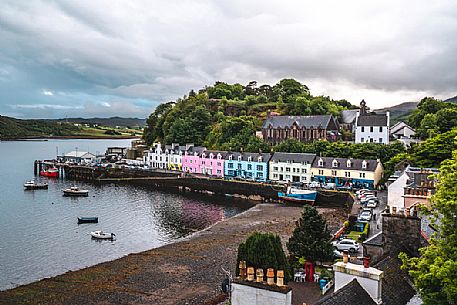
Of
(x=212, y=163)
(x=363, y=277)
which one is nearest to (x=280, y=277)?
(x=363, y=277)

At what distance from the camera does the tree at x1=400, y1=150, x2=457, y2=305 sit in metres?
7.83

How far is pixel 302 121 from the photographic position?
74.5 meters

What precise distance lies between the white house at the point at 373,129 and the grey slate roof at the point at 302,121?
23.5 ft

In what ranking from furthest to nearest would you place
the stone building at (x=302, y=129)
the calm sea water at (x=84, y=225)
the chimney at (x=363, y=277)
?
the stone building at (x=302, y=129), the calm sea water at (x=84, y=225), the chimney at (x=363, y=277)

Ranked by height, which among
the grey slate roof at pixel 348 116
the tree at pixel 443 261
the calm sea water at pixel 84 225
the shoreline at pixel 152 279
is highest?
the grey slate roof at pixel 348 116

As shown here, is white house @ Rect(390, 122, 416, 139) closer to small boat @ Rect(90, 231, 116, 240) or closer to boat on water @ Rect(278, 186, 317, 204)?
boat on water @ Rect(278, 186, 317, 204)

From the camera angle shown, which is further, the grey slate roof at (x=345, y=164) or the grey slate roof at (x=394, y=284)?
the grey slate roof at (x=345, y=164)

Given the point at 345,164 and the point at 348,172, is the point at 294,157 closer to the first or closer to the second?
the point at 345,164

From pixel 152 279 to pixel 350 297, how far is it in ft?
58.0

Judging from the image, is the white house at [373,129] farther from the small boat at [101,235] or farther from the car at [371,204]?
the small boat at [101,235]

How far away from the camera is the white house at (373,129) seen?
6291 centimetres

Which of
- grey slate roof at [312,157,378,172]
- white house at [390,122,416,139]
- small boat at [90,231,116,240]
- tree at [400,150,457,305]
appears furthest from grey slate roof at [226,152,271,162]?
tree at [400,150,457,305]

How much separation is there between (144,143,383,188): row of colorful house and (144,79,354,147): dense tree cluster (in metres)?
6.22

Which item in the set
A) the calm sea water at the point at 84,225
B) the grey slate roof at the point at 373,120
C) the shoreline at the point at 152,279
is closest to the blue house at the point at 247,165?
the calm sea water at the point at 84,225
